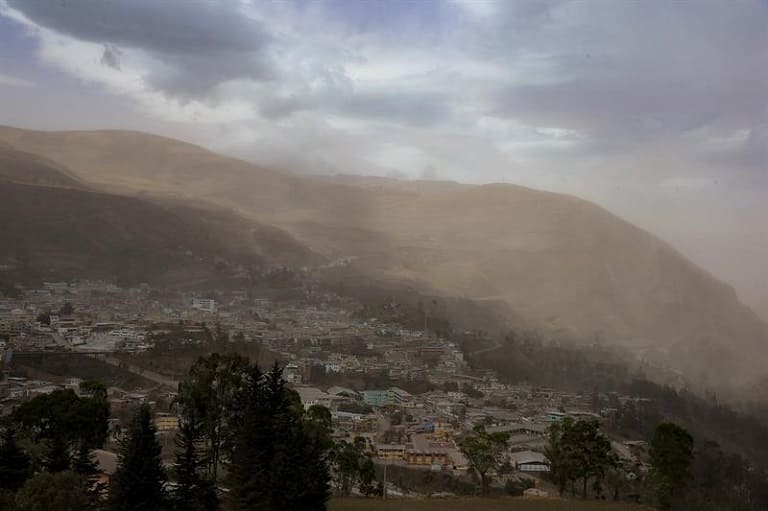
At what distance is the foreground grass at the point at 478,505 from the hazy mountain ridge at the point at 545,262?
302 feet

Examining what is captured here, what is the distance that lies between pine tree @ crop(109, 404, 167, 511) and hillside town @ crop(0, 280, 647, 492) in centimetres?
961

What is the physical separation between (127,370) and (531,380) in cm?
4186

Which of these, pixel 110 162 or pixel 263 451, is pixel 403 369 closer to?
pixel 263 451

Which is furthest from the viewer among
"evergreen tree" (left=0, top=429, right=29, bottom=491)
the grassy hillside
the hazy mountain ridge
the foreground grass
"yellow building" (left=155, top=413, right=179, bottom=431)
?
the hazy mountain ridge

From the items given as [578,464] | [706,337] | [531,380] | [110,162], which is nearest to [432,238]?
[706,337]

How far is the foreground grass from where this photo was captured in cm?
2252

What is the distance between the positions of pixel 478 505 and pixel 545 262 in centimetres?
14387

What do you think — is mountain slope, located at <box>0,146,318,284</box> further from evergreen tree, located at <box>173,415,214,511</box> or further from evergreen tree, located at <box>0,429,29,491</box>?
evergreen tree, located at <box>173,415,214,511</box>

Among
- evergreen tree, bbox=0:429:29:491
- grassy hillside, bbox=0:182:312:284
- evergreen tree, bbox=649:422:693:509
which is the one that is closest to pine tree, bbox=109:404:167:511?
evergreen tree, bbox=0:429:29:491

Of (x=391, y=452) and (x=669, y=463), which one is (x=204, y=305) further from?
(x=669, y=463)

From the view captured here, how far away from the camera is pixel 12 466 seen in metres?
18.5

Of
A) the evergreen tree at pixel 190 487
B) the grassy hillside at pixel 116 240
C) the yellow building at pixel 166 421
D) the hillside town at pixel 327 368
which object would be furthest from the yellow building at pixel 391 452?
the grassy hillside at pixel 116 240

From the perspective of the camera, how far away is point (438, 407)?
5441cm

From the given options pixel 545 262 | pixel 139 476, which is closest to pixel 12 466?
pixel 139 476
